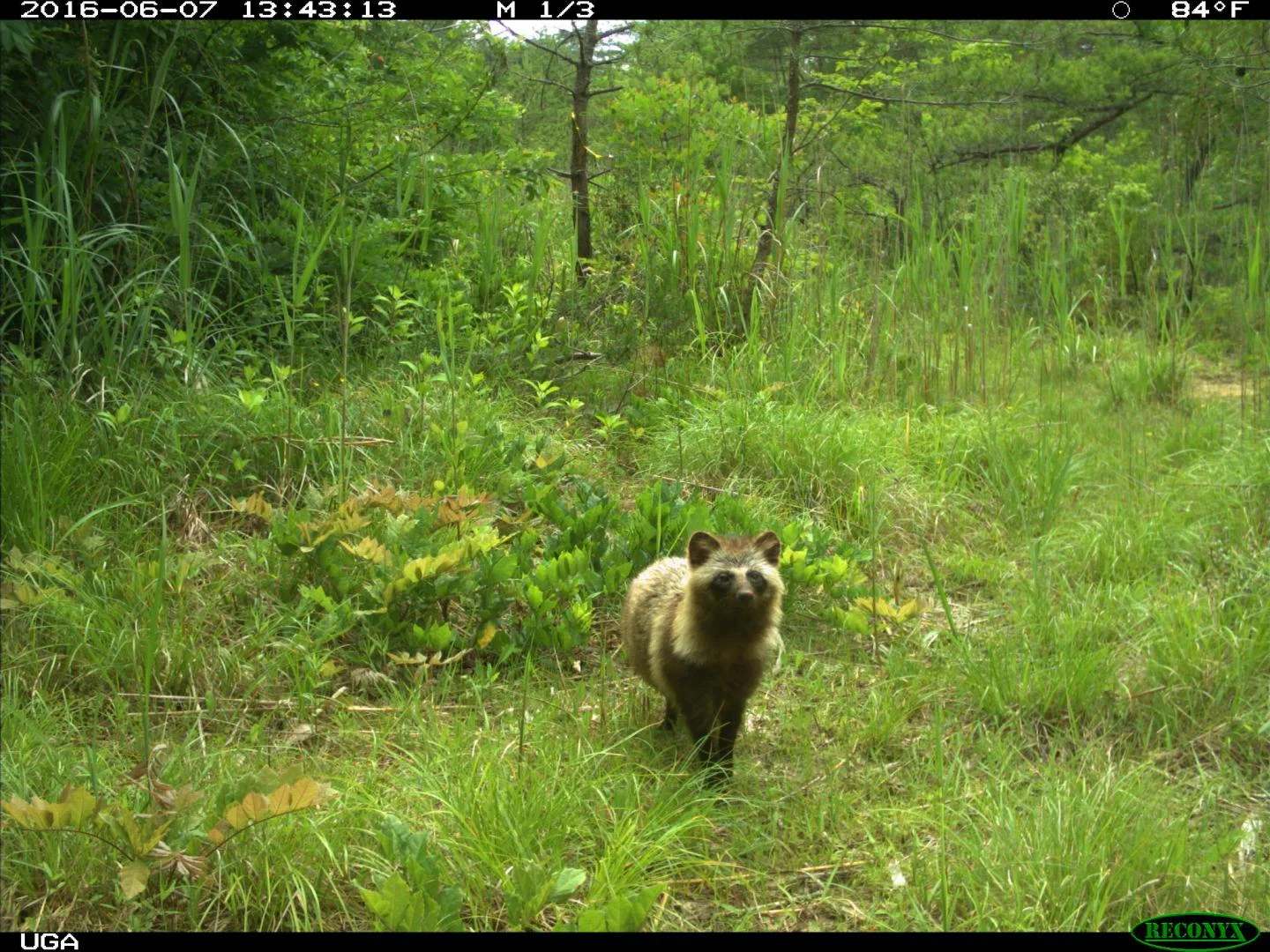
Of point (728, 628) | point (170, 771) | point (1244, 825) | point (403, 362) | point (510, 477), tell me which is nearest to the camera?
point (170, 771)

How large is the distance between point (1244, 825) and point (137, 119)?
546 centimetres

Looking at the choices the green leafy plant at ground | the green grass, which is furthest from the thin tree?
the green leafy plant at ground

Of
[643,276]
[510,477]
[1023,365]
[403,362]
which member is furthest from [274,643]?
[1023,365]

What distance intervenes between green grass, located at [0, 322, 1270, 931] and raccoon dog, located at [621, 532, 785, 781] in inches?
7.7

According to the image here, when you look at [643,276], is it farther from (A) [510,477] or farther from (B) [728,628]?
(B) [728,628]

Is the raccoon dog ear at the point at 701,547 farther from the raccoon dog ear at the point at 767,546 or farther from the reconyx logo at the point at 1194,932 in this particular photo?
the reconyx logo at the point at 1194,932

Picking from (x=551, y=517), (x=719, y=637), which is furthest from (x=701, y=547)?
(x=551, y=517)

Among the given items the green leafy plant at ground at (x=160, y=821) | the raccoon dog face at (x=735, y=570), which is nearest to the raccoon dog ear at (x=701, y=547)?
the raccoon dog face at (x=735, y=570)

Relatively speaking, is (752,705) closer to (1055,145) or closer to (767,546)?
(767,546)

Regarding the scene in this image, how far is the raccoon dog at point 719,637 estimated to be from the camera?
11.9 ft

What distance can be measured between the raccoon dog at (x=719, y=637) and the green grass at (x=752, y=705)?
0.20 meters

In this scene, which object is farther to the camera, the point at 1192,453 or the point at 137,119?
the point at 1192,453

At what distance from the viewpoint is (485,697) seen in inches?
158

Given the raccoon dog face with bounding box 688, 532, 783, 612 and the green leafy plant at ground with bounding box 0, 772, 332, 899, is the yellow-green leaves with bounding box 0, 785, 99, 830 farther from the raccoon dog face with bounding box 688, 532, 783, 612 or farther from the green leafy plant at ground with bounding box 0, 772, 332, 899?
the raccoon dog face with bounding box 688, 532, 783, 612
